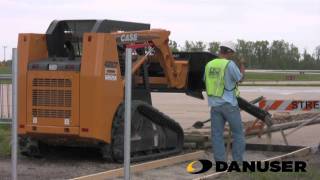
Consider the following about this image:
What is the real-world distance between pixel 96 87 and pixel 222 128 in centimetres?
199

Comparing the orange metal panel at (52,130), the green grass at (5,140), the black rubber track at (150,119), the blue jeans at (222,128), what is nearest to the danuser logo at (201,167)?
the blue jeans at (222,128)

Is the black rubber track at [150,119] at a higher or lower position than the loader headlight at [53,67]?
lower

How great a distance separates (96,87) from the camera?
10.3 metres

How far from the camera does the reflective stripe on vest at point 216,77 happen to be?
984 centimetres

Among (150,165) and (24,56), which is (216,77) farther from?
(24,56)

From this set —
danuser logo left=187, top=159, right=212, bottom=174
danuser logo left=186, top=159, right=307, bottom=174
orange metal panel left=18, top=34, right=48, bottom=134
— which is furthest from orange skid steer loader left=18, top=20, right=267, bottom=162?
danuser logo left=186, top=159, right=307, bottom=174

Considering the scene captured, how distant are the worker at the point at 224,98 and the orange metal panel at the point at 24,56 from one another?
298 centimetres

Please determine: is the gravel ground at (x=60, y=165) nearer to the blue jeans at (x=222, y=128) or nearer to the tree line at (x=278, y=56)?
the blue jeans at (x=222, y=128)

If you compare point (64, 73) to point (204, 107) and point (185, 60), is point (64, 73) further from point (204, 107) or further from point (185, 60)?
point (204, 107)

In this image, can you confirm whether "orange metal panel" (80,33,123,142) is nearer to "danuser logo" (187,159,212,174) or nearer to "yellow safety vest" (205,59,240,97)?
"danuser logo" (187,159,212,174)

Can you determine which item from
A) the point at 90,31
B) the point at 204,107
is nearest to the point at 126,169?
the point at 90,31

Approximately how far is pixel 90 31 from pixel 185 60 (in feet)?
7.62

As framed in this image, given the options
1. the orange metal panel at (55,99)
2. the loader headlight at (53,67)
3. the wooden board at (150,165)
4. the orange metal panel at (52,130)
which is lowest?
the wooden board at (150,165)

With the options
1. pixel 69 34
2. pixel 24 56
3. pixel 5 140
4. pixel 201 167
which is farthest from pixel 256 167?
pixel 5 140
